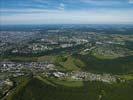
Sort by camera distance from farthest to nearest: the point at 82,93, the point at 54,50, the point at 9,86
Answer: the point at 54,50 < the point at 9,86 < the point at 82,93

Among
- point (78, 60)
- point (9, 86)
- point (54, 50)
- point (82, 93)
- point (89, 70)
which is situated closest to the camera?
point (82, 93)

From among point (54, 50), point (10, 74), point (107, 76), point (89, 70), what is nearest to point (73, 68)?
point (89, 70)

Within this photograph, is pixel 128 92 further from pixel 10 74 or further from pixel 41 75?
pixel 10 74

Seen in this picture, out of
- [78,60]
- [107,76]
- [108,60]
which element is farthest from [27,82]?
[108,60]

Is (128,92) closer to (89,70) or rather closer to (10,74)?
(89,70)

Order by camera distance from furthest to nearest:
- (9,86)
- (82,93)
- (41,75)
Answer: (41,75), (9,86), (82,93)

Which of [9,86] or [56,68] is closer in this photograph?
[9,86]
